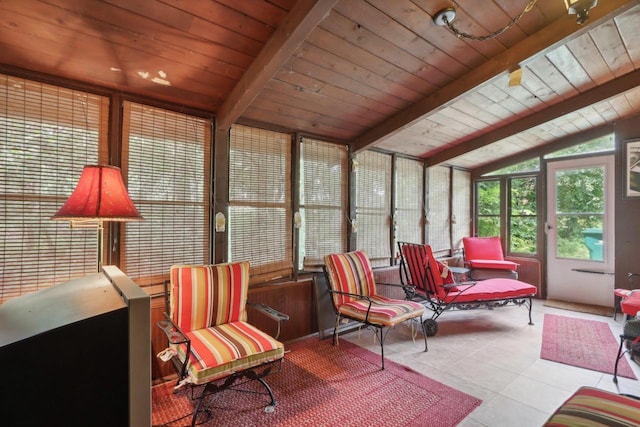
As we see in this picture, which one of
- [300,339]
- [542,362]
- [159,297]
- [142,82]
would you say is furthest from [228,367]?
[542,362]

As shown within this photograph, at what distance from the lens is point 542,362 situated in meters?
2.79

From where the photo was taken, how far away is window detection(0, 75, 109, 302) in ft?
6.29

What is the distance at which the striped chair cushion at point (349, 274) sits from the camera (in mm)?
3248

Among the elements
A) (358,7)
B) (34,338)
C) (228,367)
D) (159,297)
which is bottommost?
(228,367)

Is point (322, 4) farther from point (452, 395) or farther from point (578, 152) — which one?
point (578, 152)

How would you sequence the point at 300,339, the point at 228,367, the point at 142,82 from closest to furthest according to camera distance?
the point at 228,367, the point at 142,82, the point at 300,339

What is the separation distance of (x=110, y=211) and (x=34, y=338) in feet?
3.29

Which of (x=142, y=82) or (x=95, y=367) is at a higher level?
(x=142, y=82)

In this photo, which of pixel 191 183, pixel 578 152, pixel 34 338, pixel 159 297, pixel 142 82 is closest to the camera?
pixel 34 338

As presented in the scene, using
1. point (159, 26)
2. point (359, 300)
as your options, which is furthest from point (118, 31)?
point (359, 300)

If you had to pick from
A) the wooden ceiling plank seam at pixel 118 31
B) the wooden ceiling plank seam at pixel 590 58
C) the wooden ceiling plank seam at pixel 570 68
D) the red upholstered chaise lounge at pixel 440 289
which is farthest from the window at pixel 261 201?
the wooden ceiling plank seam at pixel 590 58

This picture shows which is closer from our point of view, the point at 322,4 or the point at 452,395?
the point at 322,4

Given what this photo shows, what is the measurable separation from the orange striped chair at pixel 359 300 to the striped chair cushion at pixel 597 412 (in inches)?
58.7

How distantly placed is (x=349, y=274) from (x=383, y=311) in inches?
23.6
